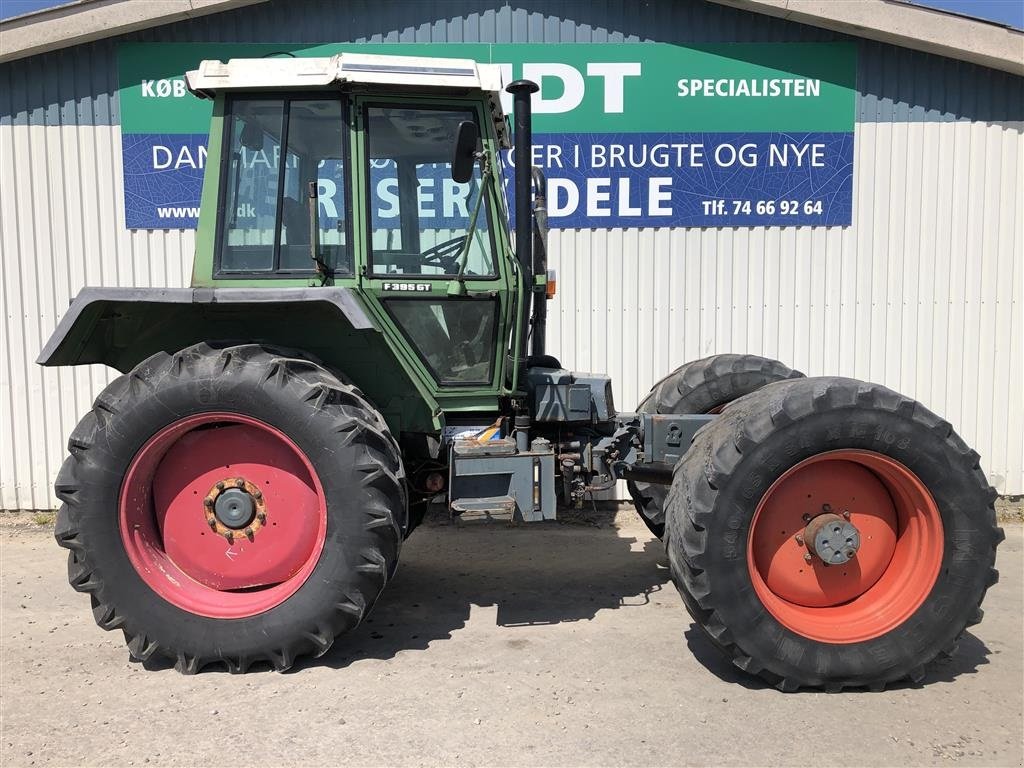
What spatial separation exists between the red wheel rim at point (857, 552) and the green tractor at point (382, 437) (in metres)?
0.01

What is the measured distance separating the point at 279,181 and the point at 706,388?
268 centimetres

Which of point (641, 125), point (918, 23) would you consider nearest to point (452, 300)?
point (641, 125)

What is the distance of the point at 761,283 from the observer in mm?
6516

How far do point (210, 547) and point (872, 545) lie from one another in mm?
2984

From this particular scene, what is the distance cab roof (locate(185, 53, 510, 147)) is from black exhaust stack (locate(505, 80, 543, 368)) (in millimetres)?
164

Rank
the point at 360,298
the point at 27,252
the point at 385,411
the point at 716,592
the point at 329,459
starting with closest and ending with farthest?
1. the point at 716,592
2. the point at 329,459
3. the point at 360,298
4. the point at 385,411
5. the point at 27,252

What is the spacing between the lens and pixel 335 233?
3797mm

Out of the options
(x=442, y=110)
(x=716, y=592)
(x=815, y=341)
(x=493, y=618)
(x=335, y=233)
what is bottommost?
(x=493, y=618)

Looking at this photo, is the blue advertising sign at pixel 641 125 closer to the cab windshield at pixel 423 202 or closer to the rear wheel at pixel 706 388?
the rear wheel at pixel 706 388

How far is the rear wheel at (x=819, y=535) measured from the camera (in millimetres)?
3223

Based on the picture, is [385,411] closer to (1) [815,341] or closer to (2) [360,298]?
(2) [360,298]

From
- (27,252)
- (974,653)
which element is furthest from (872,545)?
(27,252)

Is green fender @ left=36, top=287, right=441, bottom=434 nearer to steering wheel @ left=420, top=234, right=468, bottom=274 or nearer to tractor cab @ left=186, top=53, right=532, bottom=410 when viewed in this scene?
tractor cab @ left=186, top=53, right=532, bottom=410

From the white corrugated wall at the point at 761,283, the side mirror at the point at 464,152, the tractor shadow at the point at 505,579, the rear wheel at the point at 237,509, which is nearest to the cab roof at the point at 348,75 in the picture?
the side mirror at the point at 464,152
